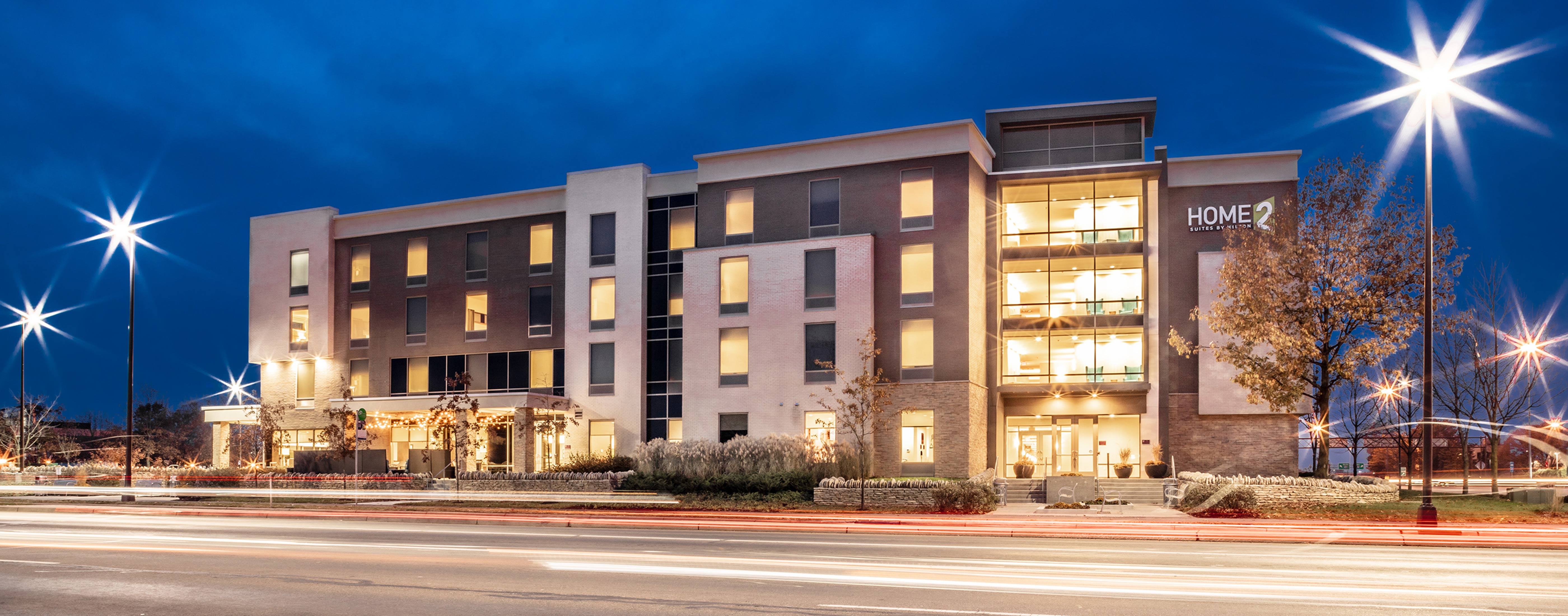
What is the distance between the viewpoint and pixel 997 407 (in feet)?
140


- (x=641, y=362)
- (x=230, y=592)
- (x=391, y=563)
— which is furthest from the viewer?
(x=641, y=362)

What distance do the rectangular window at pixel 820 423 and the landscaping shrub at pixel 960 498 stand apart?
12.0m

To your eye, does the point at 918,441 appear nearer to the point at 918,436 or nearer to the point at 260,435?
the point at 918,436

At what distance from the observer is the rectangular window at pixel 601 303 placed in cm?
4741

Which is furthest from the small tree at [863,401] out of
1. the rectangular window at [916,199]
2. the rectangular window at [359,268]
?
the rectangular window at [359,268]

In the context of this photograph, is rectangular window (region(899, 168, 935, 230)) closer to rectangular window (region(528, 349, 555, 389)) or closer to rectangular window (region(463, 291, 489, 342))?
rectangular window (region(528, 349, 555, 389))

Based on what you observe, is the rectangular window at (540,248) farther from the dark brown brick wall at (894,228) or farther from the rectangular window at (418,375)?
the dark brown brick wall at (894,228)

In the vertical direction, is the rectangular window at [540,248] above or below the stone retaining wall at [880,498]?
above

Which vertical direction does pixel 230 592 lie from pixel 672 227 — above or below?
below

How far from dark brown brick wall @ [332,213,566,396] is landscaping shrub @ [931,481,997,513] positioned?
2517 cm

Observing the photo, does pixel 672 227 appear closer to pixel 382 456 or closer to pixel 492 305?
pixel 492 305

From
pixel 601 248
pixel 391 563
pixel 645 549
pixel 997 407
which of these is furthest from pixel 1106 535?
pixel 601 248

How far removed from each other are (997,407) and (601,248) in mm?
18957

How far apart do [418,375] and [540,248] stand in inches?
362
